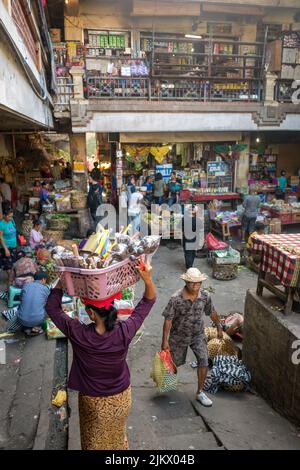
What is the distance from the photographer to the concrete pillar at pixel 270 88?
46.3ft

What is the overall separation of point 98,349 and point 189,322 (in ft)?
6.76

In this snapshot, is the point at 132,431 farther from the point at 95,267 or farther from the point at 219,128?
the point at 219,128

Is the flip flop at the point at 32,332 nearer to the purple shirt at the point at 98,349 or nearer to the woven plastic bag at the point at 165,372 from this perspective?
the woven plastic bag at the point at 165,372

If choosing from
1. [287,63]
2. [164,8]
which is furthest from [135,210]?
[287,63]

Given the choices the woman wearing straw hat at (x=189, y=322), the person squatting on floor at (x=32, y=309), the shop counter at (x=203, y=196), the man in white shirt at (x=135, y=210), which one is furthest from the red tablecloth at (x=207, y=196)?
the woman wearing straw hat at (x=189, y=322)

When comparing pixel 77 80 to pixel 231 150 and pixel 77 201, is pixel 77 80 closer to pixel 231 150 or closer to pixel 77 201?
pixel 77 201

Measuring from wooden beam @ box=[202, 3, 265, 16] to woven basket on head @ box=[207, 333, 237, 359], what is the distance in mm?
13117

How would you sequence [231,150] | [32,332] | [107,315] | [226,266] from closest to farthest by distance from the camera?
[107,315], [32,332], [226,266], [231,150]

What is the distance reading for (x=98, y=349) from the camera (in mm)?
2893

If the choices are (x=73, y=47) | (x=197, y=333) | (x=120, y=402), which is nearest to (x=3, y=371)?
(x=197, y=333)

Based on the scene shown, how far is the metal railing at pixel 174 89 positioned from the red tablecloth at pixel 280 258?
30.0ft

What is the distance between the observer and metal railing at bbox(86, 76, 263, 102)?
13.1m

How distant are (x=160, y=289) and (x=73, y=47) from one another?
33.5ft
